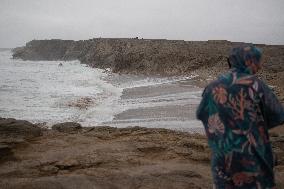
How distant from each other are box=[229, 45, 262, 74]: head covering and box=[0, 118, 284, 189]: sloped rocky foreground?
2.11 meters

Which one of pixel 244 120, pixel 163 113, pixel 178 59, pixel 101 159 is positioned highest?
pixel 178 59

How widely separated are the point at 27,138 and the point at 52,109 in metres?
8.79

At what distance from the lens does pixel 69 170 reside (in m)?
5.03

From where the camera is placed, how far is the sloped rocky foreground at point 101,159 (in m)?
4.63

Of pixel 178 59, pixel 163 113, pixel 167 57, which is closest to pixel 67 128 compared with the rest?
pixel 163 113

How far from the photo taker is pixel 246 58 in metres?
2.89

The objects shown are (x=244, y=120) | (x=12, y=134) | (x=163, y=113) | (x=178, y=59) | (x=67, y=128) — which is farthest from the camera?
(x=178, y=59)

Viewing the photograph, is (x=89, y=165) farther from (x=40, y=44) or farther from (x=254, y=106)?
(x=40, y=44)

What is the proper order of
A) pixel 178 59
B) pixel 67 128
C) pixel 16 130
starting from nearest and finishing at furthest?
pixel 16 130, pixel 67 128, pixel 178 59

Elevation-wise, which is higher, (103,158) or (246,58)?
(246,58)

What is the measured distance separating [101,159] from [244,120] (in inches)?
114

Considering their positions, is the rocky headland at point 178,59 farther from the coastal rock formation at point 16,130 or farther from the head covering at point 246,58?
the head covering at point 246,58

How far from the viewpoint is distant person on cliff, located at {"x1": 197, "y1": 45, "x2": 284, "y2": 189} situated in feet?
9.39

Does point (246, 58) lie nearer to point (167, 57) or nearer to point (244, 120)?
point (244, 120)
